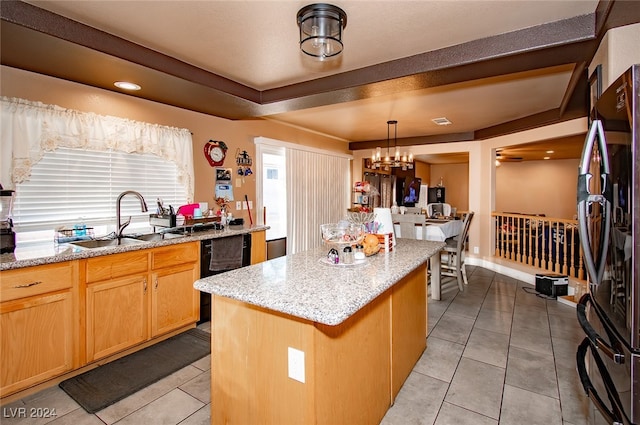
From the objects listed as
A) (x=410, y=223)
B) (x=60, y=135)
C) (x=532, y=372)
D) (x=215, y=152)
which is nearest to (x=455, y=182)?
(x=410, y=223)

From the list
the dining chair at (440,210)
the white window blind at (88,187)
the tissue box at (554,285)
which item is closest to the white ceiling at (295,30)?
the white window blind at (88,187)

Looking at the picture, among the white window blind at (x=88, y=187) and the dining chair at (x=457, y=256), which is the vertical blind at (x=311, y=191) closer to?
the white window blind at (x=88, y=187)

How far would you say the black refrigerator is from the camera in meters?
1.16

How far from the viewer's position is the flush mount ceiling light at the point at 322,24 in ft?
6.25

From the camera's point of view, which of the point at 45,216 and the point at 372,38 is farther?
the point at 45,216

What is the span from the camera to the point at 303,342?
1302 millimetres

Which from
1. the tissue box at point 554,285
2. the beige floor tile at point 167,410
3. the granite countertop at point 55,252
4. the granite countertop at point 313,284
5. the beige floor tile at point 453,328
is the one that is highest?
the granite countertop at point 55,252

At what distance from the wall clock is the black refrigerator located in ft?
11.7

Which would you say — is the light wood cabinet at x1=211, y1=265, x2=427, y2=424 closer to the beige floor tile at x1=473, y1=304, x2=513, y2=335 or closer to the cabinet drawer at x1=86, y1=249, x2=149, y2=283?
the cabinet drawer at x1=86, y1=249, x2=149, y2=283

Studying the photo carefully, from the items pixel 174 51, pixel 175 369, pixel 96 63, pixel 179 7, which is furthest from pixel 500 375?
pixel 96 63

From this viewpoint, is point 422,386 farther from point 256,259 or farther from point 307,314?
point 256,259

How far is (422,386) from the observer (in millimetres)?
2211

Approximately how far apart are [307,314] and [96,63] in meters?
2.47

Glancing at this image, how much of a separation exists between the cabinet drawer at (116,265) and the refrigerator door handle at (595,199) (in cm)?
289
